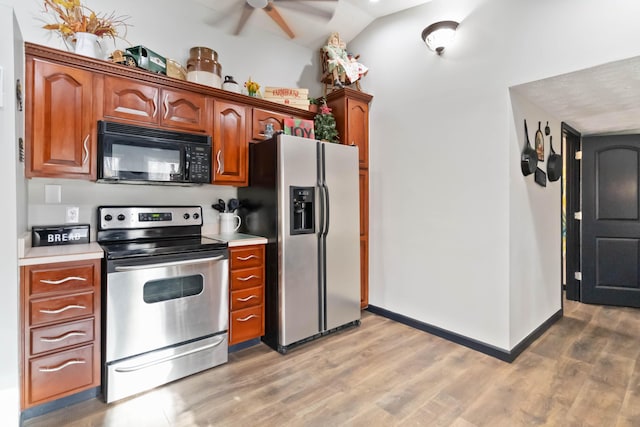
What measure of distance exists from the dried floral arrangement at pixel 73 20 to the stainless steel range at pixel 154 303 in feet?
4.07

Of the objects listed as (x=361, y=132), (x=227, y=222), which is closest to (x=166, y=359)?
(x=227, y=222)

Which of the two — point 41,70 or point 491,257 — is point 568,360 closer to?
point 491,257

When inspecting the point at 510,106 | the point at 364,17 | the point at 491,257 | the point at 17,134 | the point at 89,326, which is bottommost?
the point at 89,326

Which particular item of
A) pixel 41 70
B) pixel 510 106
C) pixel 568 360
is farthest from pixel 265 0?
pixel 568 360

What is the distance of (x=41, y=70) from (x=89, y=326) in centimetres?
158

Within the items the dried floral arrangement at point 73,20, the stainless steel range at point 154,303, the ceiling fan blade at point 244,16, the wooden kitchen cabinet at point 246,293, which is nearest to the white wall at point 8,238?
the stainless steel range at point 154,303

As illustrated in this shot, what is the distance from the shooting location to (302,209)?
8.71 ft

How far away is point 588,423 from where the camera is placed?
1696 mm

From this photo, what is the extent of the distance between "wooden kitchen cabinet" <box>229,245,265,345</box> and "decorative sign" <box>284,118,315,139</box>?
1096 mm

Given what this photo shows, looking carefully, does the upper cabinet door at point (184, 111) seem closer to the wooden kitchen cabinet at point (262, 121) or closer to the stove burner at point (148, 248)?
the wooden kitchen cabinet at point (262, 121)

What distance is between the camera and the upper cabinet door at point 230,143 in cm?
263

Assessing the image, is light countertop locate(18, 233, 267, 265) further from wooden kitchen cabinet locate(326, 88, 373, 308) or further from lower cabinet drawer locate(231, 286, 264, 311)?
wooden kitchen cabinet locate(326, 88, 373, 308)

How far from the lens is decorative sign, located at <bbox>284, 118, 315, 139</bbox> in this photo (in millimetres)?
2879

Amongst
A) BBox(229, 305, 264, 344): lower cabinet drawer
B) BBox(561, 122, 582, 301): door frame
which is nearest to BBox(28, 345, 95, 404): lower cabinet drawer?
BBox(229, 305, 264, 344): lower cabinet drawer
